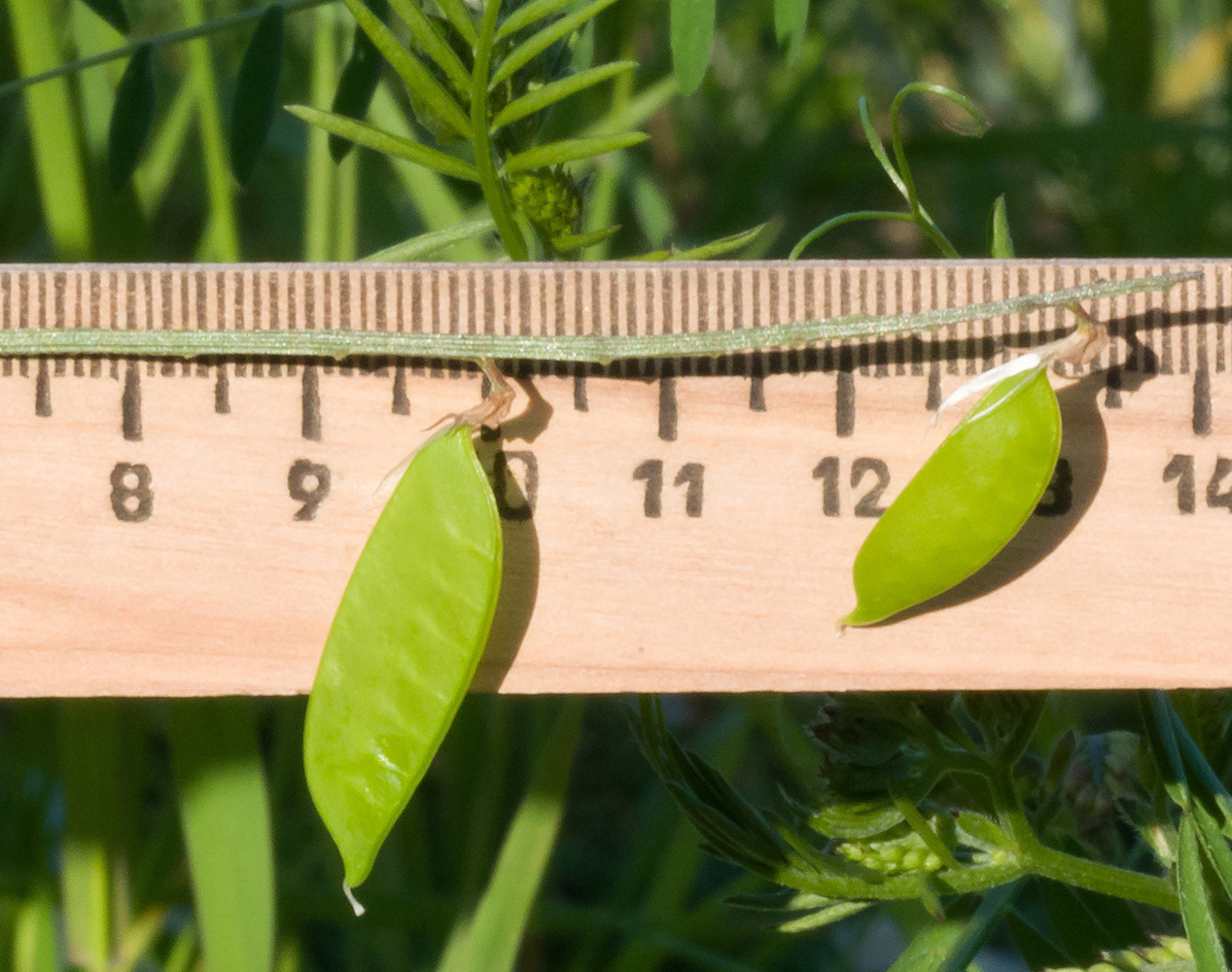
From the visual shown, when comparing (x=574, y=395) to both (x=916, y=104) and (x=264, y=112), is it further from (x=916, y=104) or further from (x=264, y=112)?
(x=916, y=104)

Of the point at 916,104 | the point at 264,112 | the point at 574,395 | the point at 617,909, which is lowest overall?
the point at 617,909

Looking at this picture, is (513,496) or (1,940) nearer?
(513,496)

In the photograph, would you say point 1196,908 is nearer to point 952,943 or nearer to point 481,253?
point 952,943

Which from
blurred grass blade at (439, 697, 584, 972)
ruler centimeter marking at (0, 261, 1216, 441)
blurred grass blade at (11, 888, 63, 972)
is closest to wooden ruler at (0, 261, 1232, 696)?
ruler centimeter marking at (0, 261, 1216, 441)

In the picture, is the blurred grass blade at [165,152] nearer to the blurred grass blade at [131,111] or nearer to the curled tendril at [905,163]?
the blurred grass blade at [131,111]

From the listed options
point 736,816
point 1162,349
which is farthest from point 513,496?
point 1162,349
